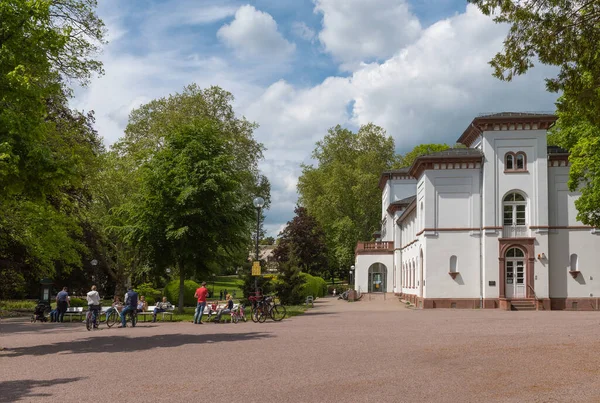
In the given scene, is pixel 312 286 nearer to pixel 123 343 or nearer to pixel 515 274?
pixel 515 274

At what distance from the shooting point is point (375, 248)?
61.2 meters

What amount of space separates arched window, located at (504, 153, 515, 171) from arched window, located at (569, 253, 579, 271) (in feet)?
20.7

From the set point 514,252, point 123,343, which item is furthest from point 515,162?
point 123,343

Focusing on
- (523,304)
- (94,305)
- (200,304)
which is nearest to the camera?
(94,305)

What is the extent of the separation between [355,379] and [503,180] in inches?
1171

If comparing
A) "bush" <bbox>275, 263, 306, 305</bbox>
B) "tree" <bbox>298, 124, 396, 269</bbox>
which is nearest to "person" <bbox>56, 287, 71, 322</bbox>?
"bush" <bbox>275, 263, 306, 305</bbox>

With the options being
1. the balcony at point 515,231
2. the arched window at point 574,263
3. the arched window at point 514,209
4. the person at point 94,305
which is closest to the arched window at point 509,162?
the arched window at point 514,209

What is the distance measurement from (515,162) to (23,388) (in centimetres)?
3303

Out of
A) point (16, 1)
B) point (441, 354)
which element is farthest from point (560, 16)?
point (16, 1)

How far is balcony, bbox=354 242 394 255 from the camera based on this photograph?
200 feet

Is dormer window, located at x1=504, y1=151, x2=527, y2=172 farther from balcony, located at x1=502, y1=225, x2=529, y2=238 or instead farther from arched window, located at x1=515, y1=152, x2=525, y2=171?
balcony, located at x1=502, y1=225, x2=529, y2=238

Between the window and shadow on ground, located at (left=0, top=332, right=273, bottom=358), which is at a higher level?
the window

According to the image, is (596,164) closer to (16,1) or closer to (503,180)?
(503,180)

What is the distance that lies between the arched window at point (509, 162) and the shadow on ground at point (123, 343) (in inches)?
918
